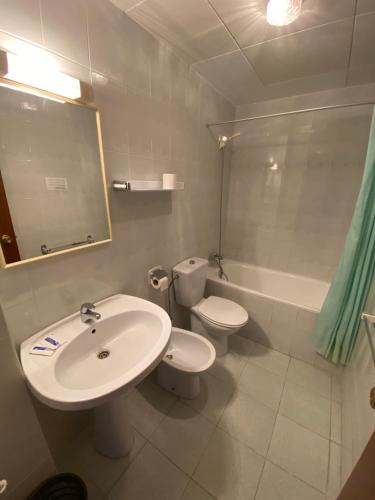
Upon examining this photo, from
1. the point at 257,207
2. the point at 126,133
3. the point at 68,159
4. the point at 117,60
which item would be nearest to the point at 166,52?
the point at 117,60

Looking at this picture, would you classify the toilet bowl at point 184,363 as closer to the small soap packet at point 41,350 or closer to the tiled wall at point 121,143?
the tiled wall at point 121,143

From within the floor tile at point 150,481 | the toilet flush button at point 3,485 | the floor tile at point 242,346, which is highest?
the toilet flush button at point 3,485

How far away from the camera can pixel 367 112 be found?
1.71 metres

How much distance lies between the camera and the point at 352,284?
1.39 m

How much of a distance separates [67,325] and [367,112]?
2.61 meters

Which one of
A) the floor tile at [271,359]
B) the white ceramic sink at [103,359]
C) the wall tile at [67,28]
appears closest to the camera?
the white ceramic sink at [103,359]

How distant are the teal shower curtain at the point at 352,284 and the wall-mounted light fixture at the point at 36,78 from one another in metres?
1.58

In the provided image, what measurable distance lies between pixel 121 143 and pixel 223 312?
4.54 feet

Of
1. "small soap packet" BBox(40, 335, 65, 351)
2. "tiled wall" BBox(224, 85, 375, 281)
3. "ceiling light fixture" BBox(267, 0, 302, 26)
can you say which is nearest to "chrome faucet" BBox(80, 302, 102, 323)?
"small soap packet" BBox(40, 335, 65, 351)

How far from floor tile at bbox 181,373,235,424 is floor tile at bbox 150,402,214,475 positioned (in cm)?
4

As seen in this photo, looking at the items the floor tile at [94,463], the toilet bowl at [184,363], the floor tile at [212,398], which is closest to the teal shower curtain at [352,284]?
the floor tile at [212,398]

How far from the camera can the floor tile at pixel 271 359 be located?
171 cm

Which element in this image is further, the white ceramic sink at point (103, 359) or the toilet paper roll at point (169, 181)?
the toilet paper roll at point (169, 181)

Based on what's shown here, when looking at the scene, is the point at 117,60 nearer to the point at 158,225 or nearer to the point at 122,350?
the point at 158,225
